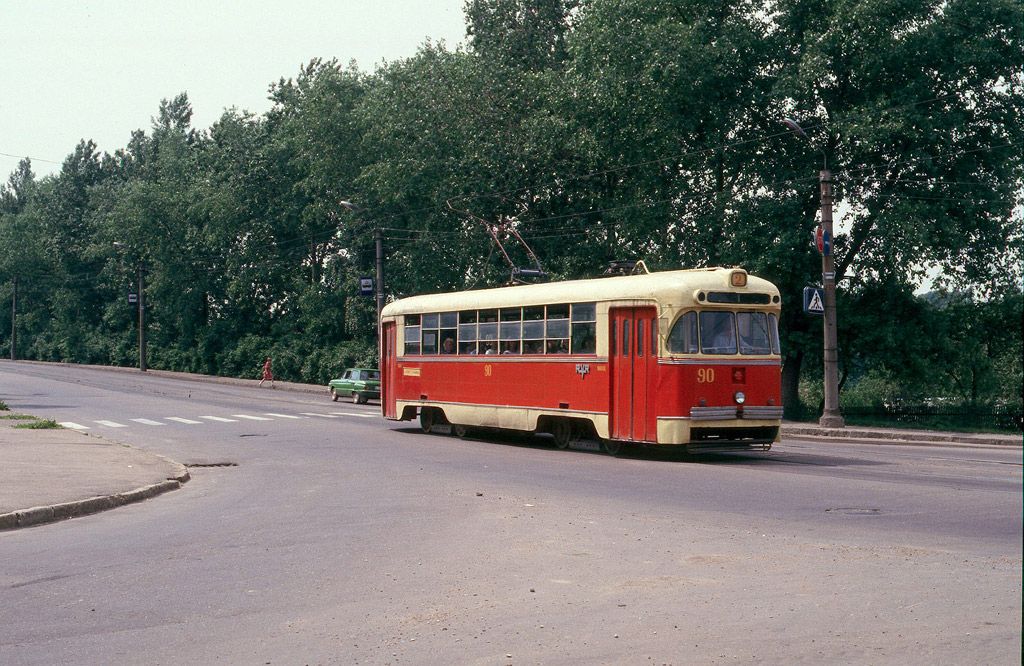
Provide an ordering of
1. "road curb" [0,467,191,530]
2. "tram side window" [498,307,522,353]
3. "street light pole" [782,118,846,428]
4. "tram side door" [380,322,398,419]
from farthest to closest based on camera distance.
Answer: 1. "street light pole" [782,118,846,428]
2. "tram side door" [380,322,398,419]
3. "tram side window" [498,307,522,353]
4. "road curb" [0,467,191,530]

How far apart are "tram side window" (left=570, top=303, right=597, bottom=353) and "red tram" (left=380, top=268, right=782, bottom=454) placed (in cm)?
2

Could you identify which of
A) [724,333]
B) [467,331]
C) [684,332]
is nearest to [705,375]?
[684,332]

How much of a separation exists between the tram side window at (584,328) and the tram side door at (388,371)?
25.4 feet

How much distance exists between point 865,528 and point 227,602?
643 cm

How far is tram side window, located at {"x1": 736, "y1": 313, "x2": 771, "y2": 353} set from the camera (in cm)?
1878

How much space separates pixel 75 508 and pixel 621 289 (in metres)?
10.3

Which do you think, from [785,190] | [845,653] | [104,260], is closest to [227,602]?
[845,653]

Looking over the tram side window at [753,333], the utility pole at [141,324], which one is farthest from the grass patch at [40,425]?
the utility pole at [141,324]

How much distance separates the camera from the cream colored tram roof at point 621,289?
18.5 m

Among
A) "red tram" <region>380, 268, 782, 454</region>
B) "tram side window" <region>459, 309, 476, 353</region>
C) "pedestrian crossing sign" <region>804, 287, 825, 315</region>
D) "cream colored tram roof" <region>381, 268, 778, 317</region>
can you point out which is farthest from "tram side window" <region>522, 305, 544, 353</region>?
"pedestrian crossing sign" <region>804, 287, 825, 315</region>

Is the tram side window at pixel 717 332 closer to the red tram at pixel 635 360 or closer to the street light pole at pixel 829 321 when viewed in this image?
the red tram at pixel 635 360

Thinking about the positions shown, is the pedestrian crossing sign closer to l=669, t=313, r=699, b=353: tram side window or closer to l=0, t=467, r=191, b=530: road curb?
l=669, t=313, r=699, b=353: tram side window

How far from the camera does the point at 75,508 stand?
1274 cm

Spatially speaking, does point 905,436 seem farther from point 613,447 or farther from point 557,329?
point 557,329
